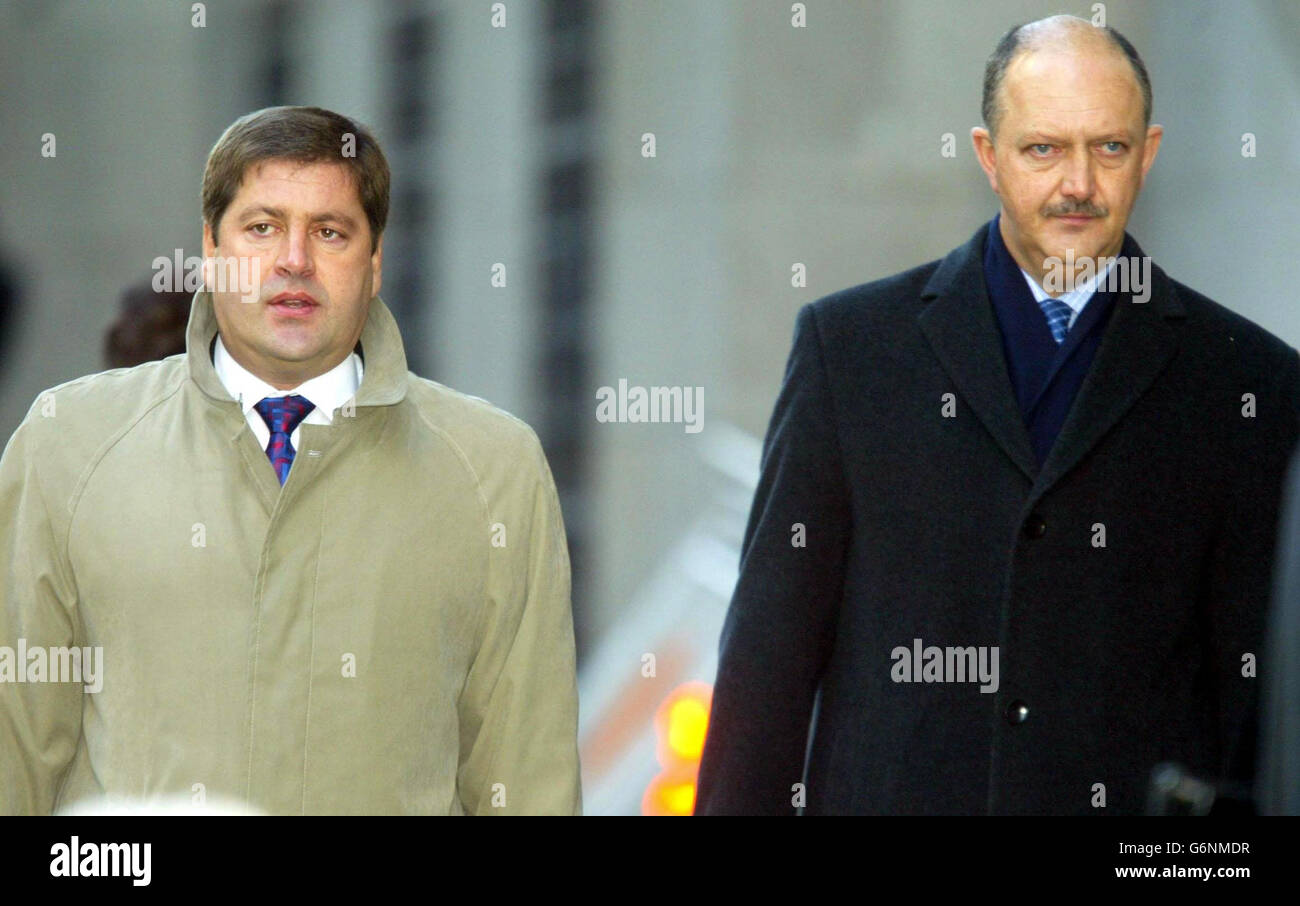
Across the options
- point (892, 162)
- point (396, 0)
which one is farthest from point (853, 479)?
point (396, 0)

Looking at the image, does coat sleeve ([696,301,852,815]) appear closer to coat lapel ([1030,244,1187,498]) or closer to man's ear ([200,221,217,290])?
coat lapel ([1030,244,1187,498])

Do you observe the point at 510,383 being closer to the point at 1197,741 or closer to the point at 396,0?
the point at 396,0

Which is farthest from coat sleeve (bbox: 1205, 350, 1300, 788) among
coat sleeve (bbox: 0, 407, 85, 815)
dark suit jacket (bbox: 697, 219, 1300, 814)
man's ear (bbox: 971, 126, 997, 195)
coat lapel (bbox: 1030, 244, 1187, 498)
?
coat sleeve (bbox: 0, 407, 85, 815)

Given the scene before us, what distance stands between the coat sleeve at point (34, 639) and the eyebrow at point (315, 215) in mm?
459

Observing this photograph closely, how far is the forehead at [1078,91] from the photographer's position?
12.1 feet

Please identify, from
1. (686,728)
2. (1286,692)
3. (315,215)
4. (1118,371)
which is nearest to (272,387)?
(315,215)

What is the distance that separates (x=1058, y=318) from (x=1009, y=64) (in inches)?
16.7

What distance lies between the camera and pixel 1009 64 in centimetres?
378

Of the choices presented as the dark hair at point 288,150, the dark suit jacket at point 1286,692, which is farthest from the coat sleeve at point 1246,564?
the dark suit jacket at point 1286,692

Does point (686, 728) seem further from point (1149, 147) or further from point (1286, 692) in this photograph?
point (1286, 692)

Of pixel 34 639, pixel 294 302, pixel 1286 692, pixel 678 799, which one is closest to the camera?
pixel 1286 692

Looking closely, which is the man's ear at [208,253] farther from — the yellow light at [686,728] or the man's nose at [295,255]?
the yellow light at [686,728]

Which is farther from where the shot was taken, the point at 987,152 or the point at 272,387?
the point at 987,152
